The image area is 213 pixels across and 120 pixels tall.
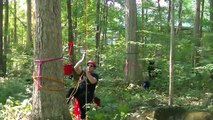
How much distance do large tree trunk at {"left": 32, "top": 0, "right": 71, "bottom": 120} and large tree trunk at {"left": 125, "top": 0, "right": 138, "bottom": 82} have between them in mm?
7949

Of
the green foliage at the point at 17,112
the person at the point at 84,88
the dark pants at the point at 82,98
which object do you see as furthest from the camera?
the dark pants at the point at 82,98

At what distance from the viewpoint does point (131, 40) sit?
1391 cm

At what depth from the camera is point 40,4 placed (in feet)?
19.4

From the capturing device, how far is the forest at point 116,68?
20.1ft

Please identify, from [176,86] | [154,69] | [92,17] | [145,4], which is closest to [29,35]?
[92,17]

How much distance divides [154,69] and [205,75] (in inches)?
98.7

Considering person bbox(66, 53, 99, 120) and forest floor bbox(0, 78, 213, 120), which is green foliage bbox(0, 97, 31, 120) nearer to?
forest floor bbox(0, 78, 213, 120)

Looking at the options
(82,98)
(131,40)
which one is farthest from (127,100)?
(131,40)

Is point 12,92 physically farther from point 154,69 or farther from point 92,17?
point 92,17

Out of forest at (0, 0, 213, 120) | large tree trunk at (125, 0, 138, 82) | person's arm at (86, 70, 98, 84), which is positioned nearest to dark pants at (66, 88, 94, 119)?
forest at (0, 0, 213, 120)

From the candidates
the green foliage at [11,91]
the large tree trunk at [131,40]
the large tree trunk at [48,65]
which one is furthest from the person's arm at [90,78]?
the large tree trunk at [131,40]

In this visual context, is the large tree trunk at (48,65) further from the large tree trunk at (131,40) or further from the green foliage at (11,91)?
the large tree trunk at (131,40)

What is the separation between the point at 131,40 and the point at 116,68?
2.94 metres

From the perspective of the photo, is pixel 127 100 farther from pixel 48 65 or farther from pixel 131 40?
pixel 48 65
